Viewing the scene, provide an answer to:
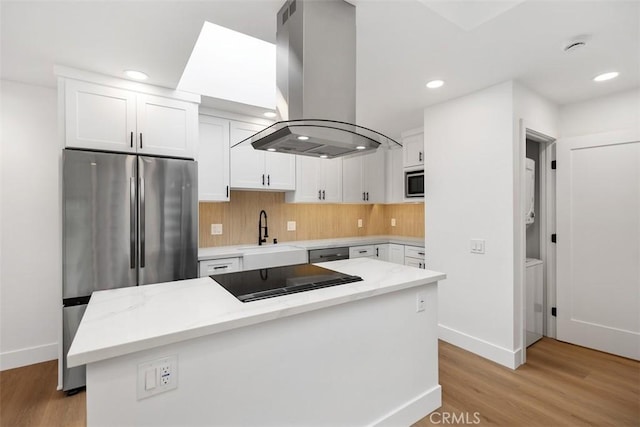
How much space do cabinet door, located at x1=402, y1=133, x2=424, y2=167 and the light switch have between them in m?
3.52

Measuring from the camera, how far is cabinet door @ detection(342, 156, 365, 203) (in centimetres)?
439

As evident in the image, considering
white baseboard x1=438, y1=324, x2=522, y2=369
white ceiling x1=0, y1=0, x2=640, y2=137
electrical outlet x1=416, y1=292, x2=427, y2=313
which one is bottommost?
white baseboard x1=438, y1=324, x2=522, y2=369

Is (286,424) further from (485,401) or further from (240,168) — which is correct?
(240,168)

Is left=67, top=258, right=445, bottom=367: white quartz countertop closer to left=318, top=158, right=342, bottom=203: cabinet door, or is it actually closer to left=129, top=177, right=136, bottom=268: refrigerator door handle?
left=129, top=177, right=136, bottom=268: refrigerator door handle

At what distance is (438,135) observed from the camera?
10.6 ft

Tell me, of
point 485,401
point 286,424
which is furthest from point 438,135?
point 286,424

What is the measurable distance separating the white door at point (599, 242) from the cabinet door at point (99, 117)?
414 cm

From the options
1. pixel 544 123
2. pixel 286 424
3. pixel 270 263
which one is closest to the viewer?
pixel 286 424

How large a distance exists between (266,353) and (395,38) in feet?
6.58

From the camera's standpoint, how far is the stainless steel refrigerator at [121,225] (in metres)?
2.27

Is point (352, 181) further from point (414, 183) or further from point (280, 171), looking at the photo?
point (280, 171)

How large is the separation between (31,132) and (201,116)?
144 cm

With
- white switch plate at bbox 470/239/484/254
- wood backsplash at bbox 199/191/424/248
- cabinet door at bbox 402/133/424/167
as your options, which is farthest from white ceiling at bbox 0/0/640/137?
wood backsplash at bbox 199/191/424/248

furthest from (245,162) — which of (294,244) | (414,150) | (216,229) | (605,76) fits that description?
(605,76)
